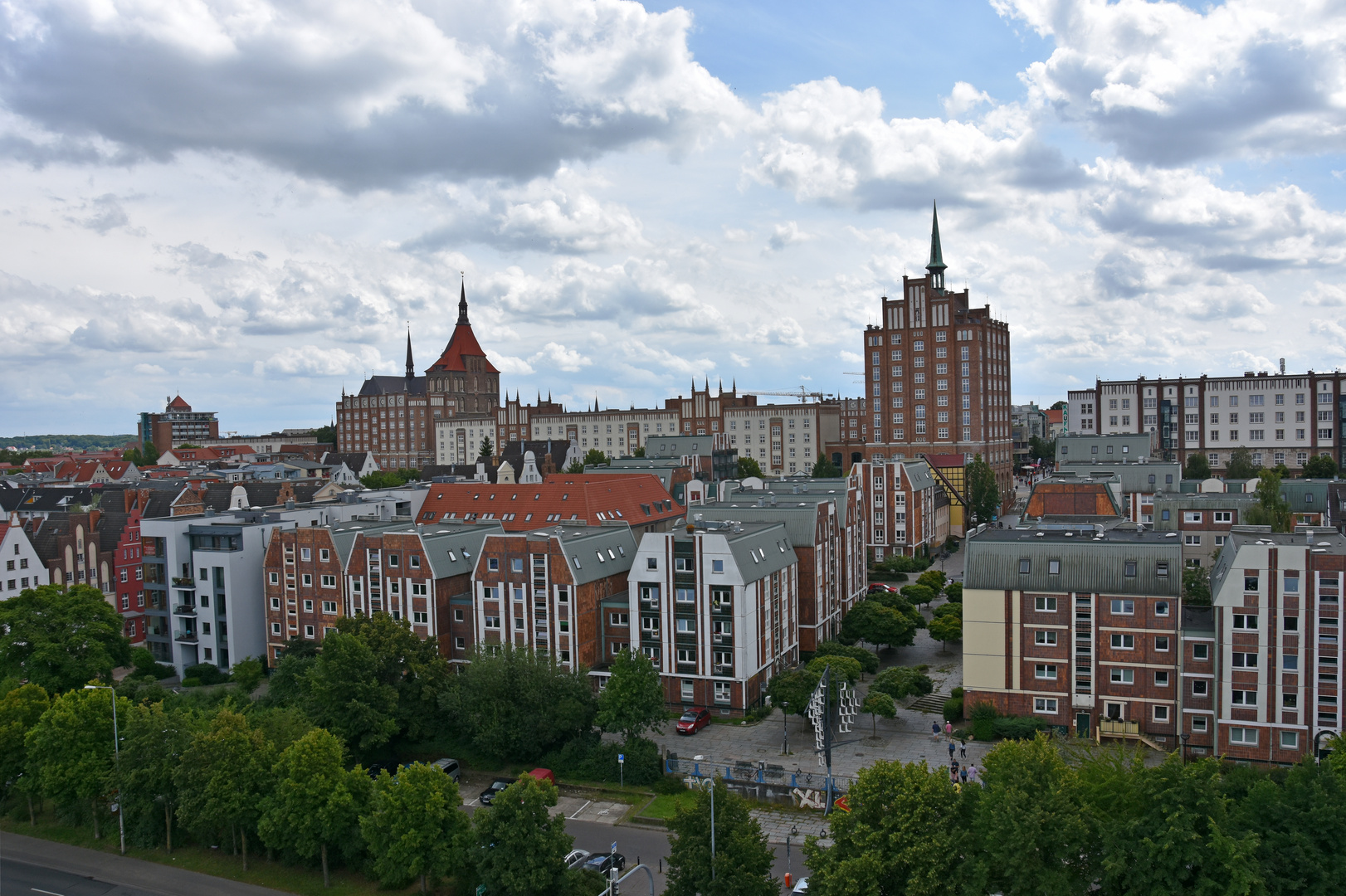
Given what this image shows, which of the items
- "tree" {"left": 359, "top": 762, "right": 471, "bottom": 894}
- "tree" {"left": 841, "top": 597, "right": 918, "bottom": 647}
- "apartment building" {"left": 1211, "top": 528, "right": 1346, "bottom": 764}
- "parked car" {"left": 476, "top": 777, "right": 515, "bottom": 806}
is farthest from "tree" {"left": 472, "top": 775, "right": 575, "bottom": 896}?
"tree" {"left": 841, "top": 597, "right": 918, "bottom": 647}

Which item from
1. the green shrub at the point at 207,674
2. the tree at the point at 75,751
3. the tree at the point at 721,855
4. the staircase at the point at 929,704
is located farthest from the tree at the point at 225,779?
the staircase at the point at 929,704

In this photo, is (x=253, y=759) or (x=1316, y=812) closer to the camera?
(x=1316, y=812)

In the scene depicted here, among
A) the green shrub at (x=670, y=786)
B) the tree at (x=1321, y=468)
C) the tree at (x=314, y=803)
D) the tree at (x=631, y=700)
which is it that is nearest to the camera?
the tree at (x=314, y=803)

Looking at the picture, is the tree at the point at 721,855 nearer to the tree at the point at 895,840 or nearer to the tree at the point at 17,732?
the tree at the point at 895,840

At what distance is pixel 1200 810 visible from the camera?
2931 cm

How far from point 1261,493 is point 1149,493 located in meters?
18.7

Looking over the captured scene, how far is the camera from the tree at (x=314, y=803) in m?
37.9

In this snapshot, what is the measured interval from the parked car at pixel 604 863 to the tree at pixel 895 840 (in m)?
9.59

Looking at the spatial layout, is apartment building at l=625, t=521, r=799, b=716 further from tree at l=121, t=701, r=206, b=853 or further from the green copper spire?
the green copper spire

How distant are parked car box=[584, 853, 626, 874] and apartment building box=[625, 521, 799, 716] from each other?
1722cm

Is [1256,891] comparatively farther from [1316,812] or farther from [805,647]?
[805,647]

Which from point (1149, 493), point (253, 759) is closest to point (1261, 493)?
point (1149, 493)

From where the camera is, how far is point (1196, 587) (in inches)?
Result: 2319

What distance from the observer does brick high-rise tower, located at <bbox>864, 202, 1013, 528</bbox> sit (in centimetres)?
13388
